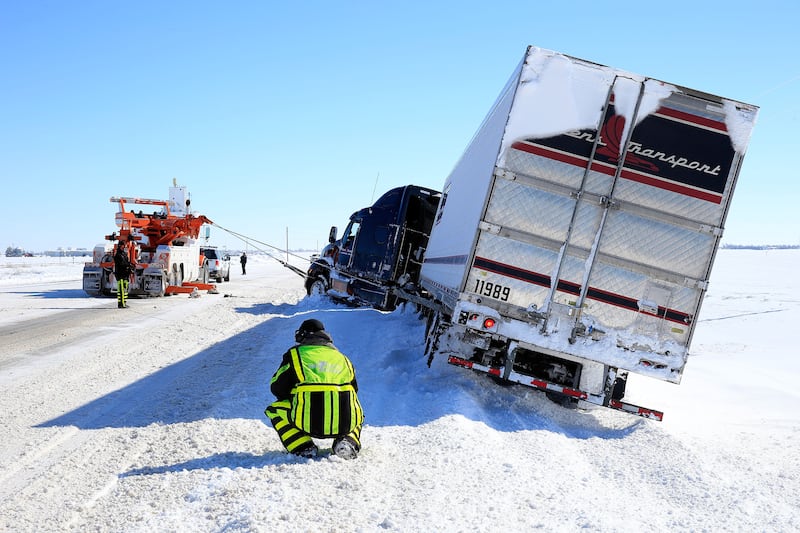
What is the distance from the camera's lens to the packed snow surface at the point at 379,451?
3.71 m

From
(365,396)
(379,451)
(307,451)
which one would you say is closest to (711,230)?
(379,451)

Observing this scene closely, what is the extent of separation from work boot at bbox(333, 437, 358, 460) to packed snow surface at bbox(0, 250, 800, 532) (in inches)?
2.5

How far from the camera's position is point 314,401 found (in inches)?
174

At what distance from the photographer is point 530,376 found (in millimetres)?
6793

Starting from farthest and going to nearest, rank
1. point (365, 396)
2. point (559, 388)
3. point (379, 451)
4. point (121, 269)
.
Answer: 1. point (121, 269)
2. point (365, 396)
3. point (559, 388)
4. point (379, 451)

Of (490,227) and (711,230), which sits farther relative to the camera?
(490,227)

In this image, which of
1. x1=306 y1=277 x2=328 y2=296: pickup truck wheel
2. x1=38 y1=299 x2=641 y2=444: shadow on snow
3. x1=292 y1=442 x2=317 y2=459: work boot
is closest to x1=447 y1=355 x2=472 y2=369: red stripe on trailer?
x1=38 y1=299 x2=641 y2=444: shadow on snow

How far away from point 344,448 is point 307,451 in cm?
29

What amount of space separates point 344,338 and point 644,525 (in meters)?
7.55

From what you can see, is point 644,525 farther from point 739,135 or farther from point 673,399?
point 673,399

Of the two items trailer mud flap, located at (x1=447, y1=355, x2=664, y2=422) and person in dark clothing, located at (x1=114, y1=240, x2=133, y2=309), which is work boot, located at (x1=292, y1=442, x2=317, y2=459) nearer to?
trailer mud flap, located at (x1=447, y1=355, x2=664, y2=422)

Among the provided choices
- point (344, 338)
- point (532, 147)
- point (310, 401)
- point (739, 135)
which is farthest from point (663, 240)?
point (344, 338)

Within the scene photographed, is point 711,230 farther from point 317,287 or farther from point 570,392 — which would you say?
point 317,287

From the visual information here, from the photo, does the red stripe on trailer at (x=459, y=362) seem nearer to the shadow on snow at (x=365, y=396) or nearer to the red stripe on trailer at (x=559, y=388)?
the shadow on snow at (x=365, y=396)
